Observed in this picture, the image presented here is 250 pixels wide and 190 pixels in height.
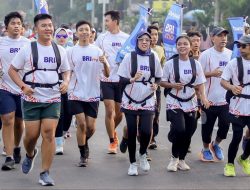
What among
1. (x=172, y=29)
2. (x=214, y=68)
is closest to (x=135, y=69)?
(x=214, y=68)

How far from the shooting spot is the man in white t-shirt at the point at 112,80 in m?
10.3

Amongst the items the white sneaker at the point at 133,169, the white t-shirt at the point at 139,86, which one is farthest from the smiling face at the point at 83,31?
the white sneaker at the point at 133,169

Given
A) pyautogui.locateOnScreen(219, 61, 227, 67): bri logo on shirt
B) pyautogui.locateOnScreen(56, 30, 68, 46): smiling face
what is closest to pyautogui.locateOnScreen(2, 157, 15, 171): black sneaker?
pyautogui.locateOnScreen(56, 30, 68, 46): smiling face

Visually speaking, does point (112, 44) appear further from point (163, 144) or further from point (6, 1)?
point (6, 1)

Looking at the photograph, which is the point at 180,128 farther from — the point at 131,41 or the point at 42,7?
the point at 42,7

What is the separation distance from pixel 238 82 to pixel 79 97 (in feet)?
7.11

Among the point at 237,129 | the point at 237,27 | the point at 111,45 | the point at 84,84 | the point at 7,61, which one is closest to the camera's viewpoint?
the point at 237,129

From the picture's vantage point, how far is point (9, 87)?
353 inches

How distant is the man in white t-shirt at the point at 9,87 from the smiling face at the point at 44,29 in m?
1.06

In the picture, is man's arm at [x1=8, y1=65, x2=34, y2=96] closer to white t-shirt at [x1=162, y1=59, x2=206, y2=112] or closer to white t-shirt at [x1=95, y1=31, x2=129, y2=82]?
white t-shirt at [x1=162, y1=59, x2=206, y2=112]

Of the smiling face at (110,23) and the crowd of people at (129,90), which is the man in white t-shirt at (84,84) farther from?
the smiling face at (110,23)

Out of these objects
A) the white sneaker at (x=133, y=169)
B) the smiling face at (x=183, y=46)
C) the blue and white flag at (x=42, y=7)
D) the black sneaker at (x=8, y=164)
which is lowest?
the white sneaker at (x=133, y=169)

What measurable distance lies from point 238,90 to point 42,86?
250 cm

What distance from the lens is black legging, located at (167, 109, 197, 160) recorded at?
883 centimetres
